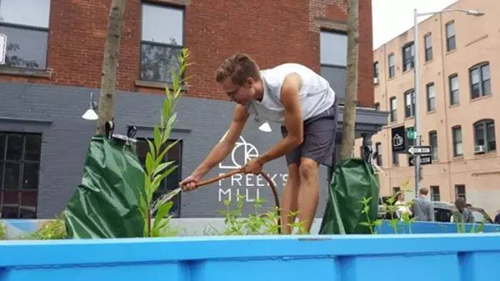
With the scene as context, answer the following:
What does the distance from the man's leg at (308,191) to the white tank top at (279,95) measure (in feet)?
1.07

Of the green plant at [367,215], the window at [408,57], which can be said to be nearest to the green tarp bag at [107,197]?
the green plant at [367,215]

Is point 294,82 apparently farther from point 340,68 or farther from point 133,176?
point 340,68

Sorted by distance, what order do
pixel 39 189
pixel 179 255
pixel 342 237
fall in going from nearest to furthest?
pixel 179 255, pixel 342 237, pixel 39 189

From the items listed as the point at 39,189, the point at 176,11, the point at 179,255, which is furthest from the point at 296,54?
the point at 179,255

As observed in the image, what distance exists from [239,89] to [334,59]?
11352 millimetres

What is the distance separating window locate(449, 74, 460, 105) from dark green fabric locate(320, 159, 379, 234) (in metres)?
27.7

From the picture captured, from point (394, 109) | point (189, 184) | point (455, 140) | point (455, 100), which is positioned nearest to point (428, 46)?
point (455, 100)

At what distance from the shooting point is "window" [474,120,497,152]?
83.7ft

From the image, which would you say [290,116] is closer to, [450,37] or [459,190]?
[459,190]

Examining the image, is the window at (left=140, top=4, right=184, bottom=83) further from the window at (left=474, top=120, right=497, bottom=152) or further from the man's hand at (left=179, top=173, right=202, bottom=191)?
the window at (left=474, top=120, right=497, bottom=152)

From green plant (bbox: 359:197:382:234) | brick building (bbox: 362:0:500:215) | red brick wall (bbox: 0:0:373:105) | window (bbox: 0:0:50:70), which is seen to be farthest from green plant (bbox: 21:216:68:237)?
brick building (bbox: 362:0:500:215)

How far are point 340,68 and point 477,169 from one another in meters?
16.1

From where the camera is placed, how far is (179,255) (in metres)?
1.41

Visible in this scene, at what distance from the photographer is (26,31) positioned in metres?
10.6
